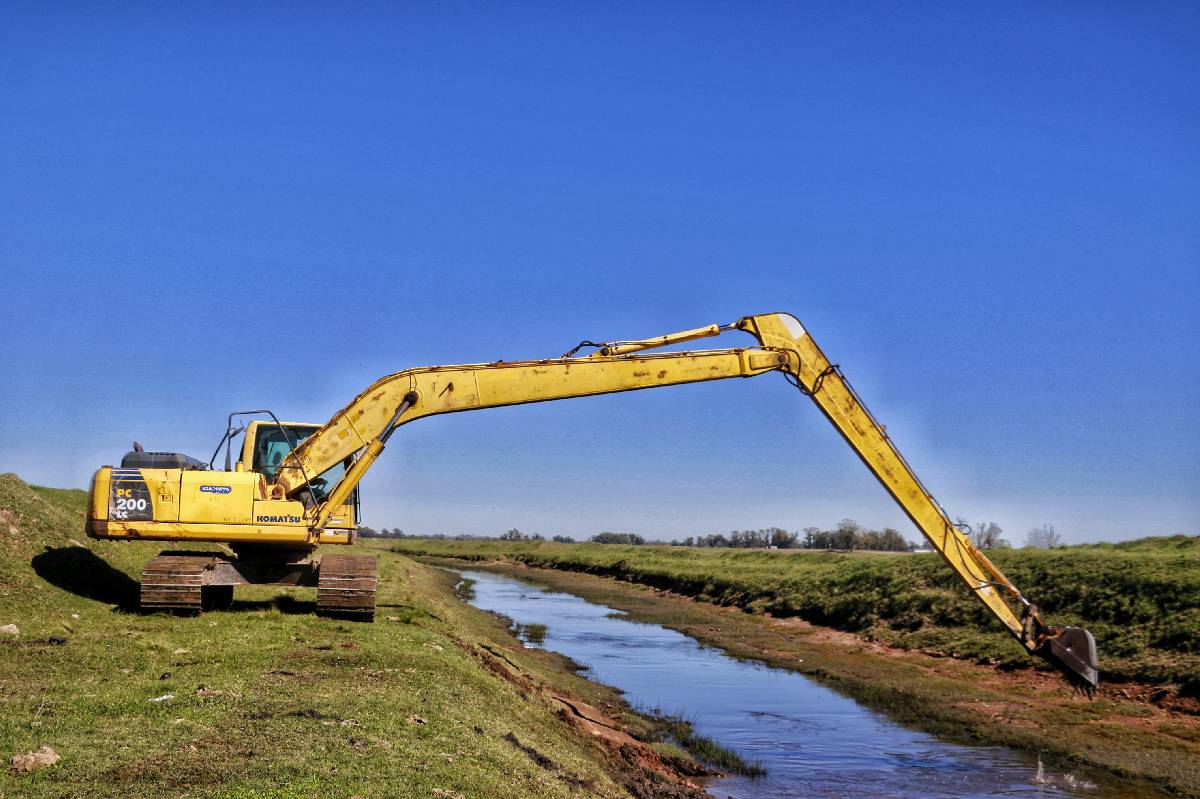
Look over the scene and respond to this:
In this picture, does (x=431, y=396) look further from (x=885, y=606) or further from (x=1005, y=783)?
(x=885, y=606)

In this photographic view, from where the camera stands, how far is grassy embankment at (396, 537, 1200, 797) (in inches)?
839

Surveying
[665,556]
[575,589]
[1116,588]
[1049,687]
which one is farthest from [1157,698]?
[665,556]

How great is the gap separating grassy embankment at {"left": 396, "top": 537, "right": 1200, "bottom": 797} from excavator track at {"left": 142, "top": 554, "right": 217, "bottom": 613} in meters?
15.8

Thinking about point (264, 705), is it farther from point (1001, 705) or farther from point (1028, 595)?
point (1028, 595)

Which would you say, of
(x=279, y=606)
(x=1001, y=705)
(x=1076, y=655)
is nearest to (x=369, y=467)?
(x=279, y=606)

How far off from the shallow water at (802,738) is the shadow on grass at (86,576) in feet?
39.6

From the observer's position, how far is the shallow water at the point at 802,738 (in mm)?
16750

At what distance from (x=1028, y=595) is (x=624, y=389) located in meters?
20.8

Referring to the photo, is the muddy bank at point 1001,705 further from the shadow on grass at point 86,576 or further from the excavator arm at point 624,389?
the shadow on grass at point 86,576

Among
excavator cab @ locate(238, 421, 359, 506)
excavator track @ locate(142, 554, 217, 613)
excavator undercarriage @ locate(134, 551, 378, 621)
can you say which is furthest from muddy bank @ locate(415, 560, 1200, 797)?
excavator track @ locate(142, 554, 217, 613)

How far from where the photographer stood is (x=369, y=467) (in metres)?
20.9

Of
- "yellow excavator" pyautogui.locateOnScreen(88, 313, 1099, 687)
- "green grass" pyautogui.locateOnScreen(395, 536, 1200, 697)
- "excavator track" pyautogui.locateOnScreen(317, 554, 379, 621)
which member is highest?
"yellow excavator" pyautogui.locateOnScreen(88, 313, 1099, 687)

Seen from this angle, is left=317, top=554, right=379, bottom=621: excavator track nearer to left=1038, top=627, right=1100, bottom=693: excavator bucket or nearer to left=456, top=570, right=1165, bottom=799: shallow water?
left=456, top=570, right=1165, bottom=799: shallow water

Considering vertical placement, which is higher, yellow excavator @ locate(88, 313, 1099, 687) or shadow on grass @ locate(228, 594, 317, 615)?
yellow excavator @ locate(88, 313, 1099, 687)
